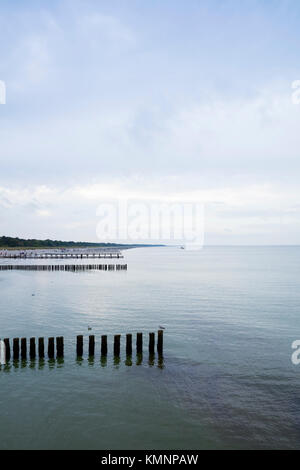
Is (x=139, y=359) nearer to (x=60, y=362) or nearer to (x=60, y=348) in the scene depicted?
(x=60, y=362)

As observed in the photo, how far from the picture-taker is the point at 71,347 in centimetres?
2359

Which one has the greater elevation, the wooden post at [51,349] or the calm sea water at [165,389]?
the wooden post at [51,349]

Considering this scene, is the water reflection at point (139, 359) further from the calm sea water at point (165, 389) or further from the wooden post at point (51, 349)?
the wooden post at point (51, 349)

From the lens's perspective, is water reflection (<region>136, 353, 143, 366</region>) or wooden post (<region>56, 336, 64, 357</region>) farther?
wooden post (<region>56, 336, 64, 357</region>)

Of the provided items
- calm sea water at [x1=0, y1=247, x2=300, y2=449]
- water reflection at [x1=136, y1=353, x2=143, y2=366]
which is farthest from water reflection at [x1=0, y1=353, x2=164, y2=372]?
calm sea water at [x1=0, y1=247, x2=300, y2=449]

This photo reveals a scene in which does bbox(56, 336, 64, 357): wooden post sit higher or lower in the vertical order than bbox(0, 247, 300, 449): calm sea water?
higher

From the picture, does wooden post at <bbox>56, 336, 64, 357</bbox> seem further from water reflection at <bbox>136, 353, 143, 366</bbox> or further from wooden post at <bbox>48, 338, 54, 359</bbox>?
water reflection at <bbox>136, 353, 143, 366</bbox>

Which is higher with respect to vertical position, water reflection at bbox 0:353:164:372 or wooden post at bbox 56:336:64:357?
wooden post at bbox 56:336:64:357

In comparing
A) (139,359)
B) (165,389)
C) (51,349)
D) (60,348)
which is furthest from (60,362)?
(165,389)

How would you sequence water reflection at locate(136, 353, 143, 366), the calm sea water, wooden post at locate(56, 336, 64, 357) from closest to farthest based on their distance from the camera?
the calm sea water → water reflection at locate(136, 353, 143, 366) → wooden post at locate(56, 336, 64, 357)

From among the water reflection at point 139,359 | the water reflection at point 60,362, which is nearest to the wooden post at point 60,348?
the water reflection at point 60,362

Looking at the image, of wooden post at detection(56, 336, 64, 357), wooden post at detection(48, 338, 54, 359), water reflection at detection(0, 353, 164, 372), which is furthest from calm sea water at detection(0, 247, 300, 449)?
wooden post at detection(48, 338, 54, 359)

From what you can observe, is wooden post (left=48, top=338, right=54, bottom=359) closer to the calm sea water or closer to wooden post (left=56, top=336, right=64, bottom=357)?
wooden post (left=56, top=336, right=64, bottom=357)

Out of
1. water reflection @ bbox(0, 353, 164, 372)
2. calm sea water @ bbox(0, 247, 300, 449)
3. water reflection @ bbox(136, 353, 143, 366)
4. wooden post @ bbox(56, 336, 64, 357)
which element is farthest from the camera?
wooden post @ bbox(56, 336, 64, 357)
